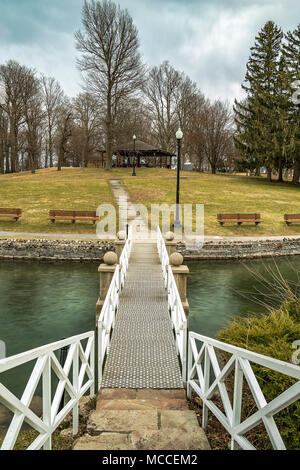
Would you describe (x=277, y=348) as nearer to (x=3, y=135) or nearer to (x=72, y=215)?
(x=72, y=215)

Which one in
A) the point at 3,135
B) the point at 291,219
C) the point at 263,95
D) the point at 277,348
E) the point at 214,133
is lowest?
the point at 277,348

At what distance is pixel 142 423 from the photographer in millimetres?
3445

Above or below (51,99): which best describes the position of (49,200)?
below

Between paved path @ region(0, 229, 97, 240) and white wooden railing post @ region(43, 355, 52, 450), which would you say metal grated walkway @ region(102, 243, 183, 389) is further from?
paved path @ region(0, 229, 97, 240)

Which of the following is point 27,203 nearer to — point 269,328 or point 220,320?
point 220,320

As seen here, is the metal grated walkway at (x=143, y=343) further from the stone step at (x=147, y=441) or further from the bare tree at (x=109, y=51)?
the bare tree at (x=109, y=51)

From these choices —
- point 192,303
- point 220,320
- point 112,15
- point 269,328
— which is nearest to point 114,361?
point 269,328

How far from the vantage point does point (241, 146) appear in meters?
41.7

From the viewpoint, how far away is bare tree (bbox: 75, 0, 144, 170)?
1500 inches

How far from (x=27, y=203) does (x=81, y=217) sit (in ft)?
23.6

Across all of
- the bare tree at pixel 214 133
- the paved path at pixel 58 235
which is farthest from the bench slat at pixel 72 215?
the bare tree at pixel 214 133

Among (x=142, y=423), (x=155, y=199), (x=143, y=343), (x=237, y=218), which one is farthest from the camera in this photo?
(x=155, y=199)

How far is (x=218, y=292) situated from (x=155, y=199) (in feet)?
55.8

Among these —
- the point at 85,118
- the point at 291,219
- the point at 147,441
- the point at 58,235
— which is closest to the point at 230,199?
the point at 291,219
